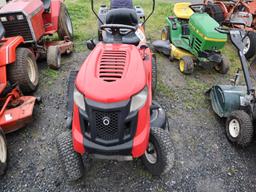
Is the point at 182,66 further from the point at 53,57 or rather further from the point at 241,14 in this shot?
the point at 53,57

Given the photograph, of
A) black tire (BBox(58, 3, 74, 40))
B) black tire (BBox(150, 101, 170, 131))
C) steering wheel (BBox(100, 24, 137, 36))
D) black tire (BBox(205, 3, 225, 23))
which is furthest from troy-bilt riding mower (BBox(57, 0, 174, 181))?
black tire (BBox(205, 3, 225, 23))

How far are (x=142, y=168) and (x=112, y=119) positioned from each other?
2.90 feet

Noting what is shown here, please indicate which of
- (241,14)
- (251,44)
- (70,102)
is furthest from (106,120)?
(241,14)

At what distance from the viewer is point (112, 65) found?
2.35 meters

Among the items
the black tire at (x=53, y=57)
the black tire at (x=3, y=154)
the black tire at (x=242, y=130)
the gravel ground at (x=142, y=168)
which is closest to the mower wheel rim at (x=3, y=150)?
the black tire at (x=3, y=154)

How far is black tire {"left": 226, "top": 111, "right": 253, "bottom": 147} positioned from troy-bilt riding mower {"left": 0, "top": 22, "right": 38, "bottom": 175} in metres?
2.27

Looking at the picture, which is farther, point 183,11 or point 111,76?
point 183,11

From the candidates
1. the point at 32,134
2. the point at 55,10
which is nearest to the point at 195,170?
the point at 32,134

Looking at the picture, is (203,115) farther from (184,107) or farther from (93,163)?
(93,163)

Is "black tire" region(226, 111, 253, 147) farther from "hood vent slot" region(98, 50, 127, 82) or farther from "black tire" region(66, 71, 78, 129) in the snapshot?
"black tire" region(66, 71, 78, 129)

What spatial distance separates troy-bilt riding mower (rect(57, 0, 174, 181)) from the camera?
79.2 inches

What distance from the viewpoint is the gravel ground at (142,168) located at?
2510mm

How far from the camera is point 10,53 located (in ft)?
10.8

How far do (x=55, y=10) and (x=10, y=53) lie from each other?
1.92 meters
